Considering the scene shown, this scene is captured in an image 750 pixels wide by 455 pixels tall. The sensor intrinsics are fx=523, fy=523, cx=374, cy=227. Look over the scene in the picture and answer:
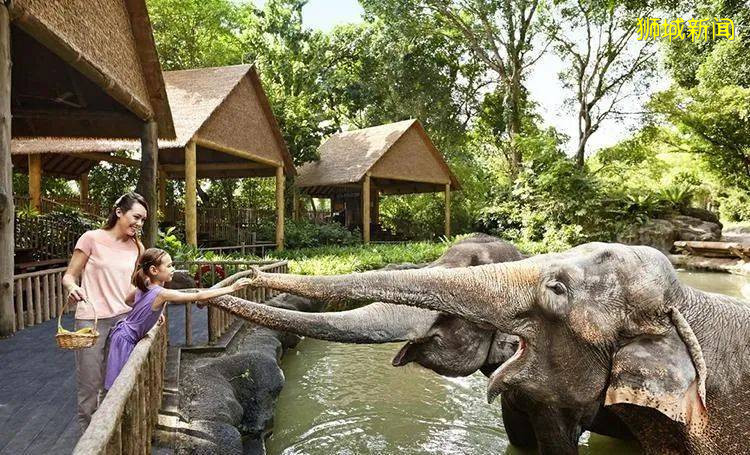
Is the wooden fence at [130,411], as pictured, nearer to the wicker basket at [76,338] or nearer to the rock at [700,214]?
the wicker basket at [76,338]

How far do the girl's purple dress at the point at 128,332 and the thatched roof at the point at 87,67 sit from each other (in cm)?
389

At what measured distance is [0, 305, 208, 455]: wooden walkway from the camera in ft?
11.4

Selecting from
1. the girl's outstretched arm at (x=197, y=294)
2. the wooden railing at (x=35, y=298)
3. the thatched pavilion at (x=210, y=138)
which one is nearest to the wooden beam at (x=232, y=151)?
the thatched pavilion at (x=210, y=138)

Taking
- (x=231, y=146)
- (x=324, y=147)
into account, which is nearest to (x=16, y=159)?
(x=231, y=146)

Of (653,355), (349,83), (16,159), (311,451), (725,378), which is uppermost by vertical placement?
(349,83)

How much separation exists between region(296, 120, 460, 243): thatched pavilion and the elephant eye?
17.4 metres

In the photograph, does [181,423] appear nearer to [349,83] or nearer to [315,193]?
[315,193]

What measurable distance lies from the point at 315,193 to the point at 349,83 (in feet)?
22.7

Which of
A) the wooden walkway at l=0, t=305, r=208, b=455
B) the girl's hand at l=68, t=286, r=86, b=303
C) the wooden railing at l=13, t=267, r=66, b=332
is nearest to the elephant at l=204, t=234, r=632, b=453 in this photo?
the girl's hand at l=68, t=286, r=86, b=303

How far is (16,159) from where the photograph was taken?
1552 centimetres

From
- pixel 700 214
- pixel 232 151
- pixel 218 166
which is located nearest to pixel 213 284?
pixel 232 151

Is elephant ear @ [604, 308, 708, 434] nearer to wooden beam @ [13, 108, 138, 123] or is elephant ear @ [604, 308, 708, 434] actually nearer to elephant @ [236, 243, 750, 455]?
elephant @ [236, 243, 750, 455]

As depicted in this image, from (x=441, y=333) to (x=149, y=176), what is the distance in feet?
27.0

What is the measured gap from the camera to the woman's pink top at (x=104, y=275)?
3.21 meters
